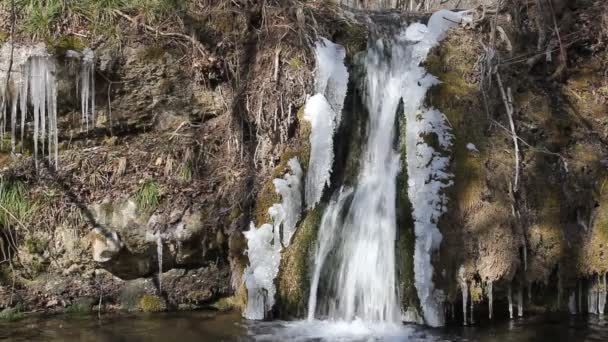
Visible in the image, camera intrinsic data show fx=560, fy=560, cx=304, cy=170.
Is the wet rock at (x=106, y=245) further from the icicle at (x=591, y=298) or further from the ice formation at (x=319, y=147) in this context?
the icicle at (x=591, y=298)

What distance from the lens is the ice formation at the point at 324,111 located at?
18.2 ft

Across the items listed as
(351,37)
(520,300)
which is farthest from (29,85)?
(520,300)

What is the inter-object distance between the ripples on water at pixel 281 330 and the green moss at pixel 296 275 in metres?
0.16

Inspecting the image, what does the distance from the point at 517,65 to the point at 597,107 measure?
3.08 feet

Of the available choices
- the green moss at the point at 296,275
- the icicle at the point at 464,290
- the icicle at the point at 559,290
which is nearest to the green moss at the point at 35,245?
the green moss at the point at 296,275

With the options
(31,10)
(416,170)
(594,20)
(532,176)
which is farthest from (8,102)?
(594,20)

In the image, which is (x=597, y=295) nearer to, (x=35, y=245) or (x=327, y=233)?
(x=327, y=233)

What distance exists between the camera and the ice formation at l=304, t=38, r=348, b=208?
219 inches

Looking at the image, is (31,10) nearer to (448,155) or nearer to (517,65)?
(448,155)

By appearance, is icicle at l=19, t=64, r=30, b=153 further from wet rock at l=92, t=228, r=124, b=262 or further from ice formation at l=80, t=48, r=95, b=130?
wet rock at l=92, t=228, r=124, b=262

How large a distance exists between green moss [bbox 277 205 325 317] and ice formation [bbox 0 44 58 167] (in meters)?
2.72

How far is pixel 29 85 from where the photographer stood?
5863 millimetres

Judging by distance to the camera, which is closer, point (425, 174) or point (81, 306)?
point (425, 174)

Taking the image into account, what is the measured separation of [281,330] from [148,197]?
205 centimetres
